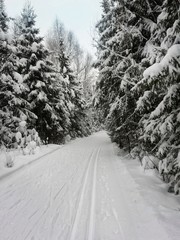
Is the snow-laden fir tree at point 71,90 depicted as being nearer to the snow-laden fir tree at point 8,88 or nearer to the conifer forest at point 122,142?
the conifer forest at point 122,142

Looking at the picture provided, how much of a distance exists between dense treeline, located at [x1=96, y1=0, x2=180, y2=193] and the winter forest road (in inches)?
52.4

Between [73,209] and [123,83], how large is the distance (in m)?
6.10

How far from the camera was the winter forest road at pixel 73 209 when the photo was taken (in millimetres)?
3953

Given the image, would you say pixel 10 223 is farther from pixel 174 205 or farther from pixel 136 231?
pixel 174 205

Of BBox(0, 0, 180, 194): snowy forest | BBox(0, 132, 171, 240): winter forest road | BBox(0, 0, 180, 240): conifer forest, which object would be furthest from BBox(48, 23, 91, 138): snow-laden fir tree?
BBox(0, 132, 171, 240): winter forest road

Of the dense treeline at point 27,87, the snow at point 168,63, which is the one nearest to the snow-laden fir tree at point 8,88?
the dense treeline at point 27,87

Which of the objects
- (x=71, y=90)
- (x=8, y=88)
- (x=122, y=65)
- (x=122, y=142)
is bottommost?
(x=122, y=142)

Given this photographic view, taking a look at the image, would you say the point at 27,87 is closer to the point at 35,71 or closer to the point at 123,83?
the point at 35,71

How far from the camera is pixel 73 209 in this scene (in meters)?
5.03

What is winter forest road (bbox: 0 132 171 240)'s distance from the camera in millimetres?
3953

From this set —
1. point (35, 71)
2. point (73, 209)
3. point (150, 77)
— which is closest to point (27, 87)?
point (35, 71)

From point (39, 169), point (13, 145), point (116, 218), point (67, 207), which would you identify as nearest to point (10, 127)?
point (13, 145)

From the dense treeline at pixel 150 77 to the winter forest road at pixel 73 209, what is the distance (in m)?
1.33

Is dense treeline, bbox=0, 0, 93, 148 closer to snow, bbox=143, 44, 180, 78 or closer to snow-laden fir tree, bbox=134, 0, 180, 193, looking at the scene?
snow-laden fir tree, bbox=134, 0, 180, 193
